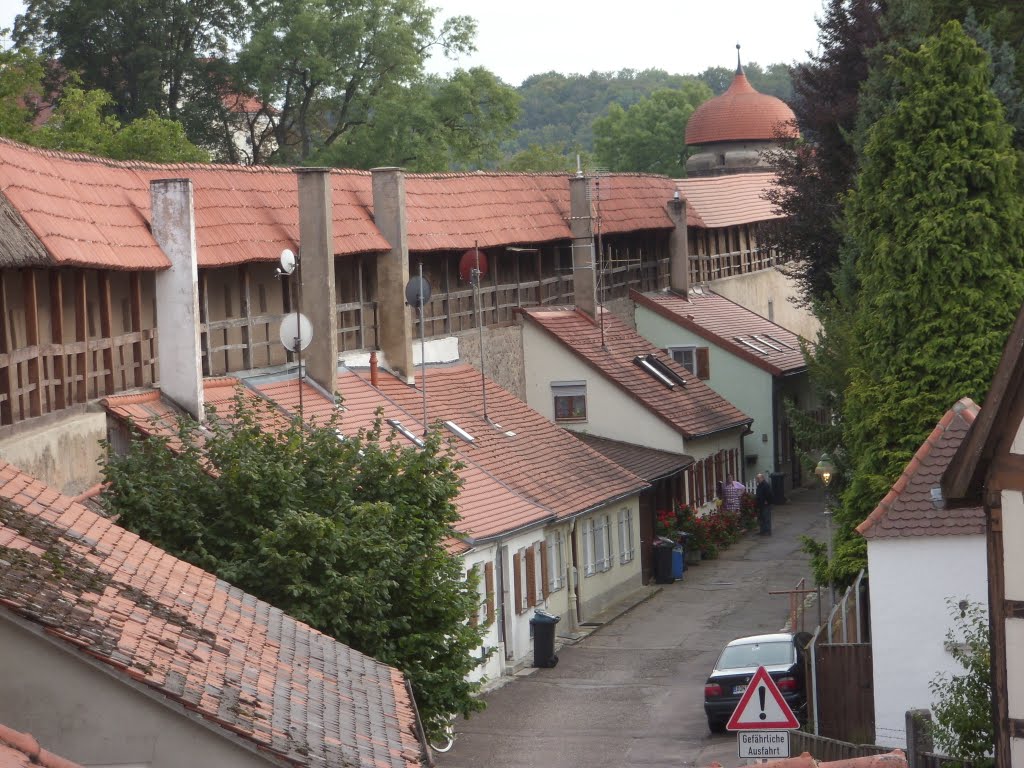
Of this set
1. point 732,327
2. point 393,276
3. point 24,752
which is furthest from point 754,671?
point 732,327

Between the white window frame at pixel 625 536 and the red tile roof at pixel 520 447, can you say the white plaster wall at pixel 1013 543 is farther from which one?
the white window frame at pixel 625 536

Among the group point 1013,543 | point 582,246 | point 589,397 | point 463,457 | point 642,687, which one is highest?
point 582,246

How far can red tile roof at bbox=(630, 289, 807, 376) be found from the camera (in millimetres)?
47219

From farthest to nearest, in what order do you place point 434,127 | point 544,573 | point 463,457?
point 434,127, point 463,457, point 544,573

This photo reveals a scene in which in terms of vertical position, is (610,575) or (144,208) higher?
(144,208)

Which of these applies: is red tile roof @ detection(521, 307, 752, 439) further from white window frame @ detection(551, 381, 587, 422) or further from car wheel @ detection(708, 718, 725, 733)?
car wheel @ detection(708, 718, 725, 733)

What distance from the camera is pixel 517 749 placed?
23547mm

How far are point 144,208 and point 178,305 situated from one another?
1559 millimetres

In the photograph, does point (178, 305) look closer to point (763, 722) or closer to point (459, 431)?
point (459, 431)

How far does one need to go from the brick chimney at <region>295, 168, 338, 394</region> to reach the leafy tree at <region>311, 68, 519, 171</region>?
3000 cm

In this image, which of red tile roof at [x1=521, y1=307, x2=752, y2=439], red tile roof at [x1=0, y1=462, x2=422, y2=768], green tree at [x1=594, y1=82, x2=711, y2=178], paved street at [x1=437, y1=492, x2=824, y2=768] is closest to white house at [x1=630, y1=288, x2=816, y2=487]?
red tile roof at [x1=521, y1=307, x2=752, y2=439]

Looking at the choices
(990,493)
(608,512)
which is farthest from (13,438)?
(608,512)

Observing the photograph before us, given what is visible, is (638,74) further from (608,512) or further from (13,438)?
(13,438)

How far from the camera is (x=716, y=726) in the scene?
24062 millimetres
